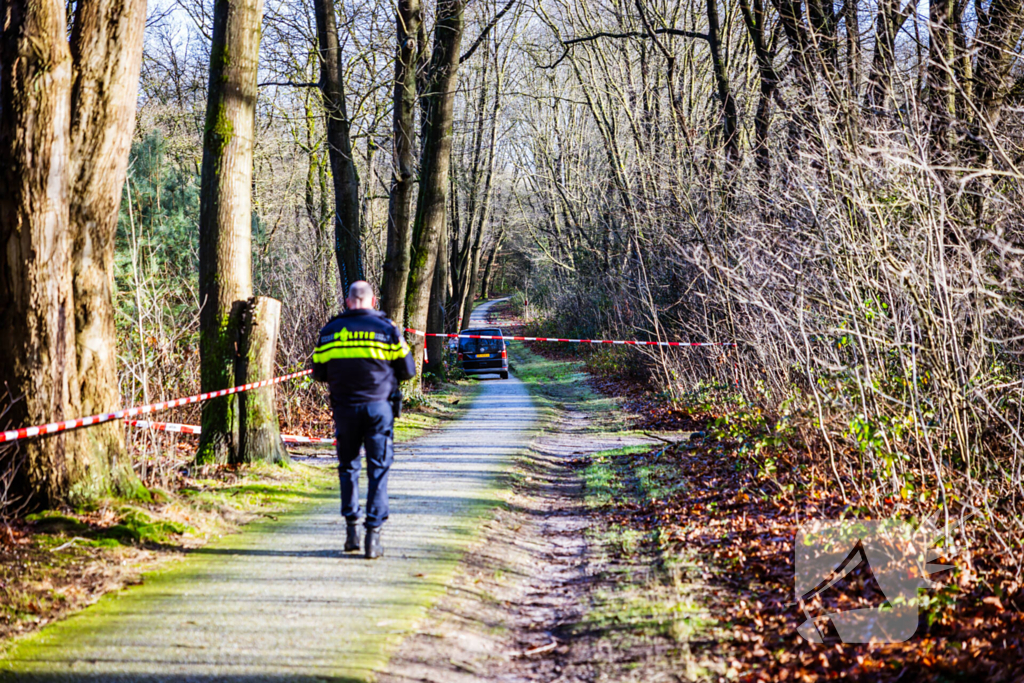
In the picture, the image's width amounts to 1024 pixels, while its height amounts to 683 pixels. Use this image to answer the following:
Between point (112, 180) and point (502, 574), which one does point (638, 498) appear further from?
point (112, 180)

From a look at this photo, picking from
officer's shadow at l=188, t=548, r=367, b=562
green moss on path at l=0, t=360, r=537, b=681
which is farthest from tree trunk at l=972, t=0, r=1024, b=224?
officer's shadow at l=188, t=548, r=367, b=562

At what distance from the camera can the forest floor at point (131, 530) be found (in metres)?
5.30

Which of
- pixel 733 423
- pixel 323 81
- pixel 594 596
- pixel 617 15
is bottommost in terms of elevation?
pixel 594 596

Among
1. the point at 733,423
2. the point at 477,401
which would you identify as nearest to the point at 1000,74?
the point at 733,423

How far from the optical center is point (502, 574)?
646 cm

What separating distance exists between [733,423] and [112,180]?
7.52 meters

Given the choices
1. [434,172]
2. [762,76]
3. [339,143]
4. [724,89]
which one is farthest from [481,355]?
[762,76]

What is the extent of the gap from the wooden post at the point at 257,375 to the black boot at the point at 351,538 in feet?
9.93

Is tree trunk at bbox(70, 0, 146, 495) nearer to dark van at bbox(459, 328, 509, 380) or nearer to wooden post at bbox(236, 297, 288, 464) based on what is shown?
wooden post at bbox(236, 297, 288, 464)

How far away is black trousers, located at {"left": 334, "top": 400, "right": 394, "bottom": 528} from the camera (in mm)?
6254

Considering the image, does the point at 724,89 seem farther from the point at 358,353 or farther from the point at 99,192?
the point at 99,192

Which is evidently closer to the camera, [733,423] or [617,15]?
[733,423]
